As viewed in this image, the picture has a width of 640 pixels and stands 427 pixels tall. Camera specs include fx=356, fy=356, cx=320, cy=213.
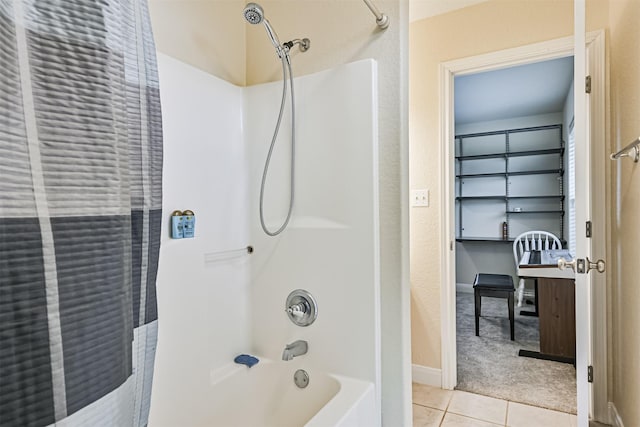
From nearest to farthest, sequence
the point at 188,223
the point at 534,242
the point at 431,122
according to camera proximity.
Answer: the point at 188,223
the point at 431,122
the point at 534,242

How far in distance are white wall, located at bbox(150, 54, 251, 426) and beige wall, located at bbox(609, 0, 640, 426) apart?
164 centimetres

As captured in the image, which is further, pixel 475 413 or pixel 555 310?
pixel 555 310

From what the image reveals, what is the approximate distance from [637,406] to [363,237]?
50.9 inches

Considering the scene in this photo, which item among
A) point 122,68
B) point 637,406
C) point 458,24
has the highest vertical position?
point 458,24

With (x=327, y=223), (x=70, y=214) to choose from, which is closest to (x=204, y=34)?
(x=327, y=223)

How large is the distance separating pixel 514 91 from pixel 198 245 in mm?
3924

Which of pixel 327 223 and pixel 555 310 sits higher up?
pixel 327 223

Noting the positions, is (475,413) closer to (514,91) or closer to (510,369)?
(510,369)

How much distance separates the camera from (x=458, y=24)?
2312 millimetres

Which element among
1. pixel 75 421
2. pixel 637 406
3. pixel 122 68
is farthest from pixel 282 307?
pixel 637 406

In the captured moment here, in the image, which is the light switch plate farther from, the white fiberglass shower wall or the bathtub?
the bathtub

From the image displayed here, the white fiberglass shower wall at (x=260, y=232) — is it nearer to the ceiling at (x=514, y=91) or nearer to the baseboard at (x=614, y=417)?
the baseboard at (x=614, y=417)

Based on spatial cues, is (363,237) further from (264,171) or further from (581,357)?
(581,357)

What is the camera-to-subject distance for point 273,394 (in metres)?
1.50
